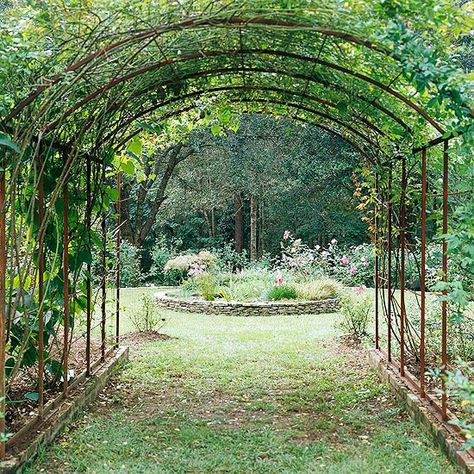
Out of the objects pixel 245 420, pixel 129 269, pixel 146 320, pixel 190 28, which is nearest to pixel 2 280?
pixel 190 28

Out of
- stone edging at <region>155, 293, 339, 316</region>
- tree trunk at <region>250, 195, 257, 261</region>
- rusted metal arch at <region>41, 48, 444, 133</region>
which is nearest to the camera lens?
rusted metal arch at <region>41, 48, 444, 133</region>

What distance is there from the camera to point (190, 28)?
3277 millimetres

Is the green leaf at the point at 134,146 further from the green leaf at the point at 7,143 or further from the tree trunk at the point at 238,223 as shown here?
the tree trunk at the point at 238,223

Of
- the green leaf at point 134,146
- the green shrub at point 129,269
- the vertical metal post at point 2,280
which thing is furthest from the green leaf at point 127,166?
the green shrub at point 129,269

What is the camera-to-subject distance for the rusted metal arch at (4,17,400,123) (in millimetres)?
3100

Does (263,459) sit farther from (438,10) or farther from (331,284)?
(331,284)

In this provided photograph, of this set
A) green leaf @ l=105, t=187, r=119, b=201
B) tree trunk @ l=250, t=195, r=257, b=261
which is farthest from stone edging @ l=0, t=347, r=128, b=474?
tree trunk @ l=250, t=195, r=257, b=261

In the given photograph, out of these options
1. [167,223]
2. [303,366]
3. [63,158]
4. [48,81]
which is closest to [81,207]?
[63,158]

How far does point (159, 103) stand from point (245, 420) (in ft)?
9.12

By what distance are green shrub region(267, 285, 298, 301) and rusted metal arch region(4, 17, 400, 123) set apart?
757cm

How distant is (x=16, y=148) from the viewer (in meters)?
2.91

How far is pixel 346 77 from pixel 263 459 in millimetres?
2705

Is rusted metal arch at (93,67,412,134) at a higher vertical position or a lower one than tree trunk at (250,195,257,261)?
higher

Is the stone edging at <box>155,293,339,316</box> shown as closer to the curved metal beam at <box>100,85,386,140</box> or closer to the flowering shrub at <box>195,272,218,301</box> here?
the flowering shrub at <box>195,272,218,301</box>
